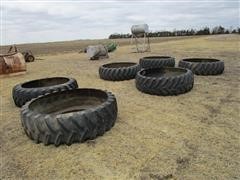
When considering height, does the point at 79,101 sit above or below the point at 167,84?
below

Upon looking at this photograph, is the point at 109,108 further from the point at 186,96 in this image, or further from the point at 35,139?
the point at 186,96

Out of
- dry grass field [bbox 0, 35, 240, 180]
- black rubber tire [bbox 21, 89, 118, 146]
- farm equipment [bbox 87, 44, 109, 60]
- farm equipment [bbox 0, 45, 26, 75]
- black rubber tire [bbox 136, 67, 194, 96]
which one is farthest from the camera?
farm equipment [bbox 87, 44, 109, 60]

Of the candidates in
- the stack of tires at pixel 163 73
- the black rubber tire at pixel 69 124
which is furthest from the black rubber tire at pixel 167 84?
the black rubber tire at pixel 69 124

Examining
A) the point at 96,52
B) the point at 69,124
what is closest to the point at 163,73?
the point at 69,124

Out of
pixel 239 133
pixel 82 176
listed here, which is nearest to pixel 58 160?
pixel 82 176

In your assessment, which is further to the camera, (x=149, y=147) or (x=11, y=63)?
(x=11, y=63)

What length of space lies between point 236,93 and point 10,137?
4451 mm

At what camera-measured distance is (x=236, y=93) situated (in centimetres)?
582

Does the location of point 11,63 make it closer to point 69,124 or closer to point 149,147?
point 69,124

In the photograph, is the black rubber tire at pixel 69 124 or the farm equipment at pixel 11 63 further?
the farm equipment at pixel 11 63

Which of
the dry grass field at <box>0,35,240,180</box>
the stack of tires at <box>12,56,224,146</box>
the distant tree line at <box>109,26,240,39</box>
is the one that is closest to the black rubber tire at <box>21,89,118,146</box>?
the stack of tires at <box>12,56,224,146</box>

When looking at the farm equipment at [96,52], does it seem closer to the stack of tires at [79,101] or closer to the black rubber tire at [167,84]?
the stack of tires at [79,101]

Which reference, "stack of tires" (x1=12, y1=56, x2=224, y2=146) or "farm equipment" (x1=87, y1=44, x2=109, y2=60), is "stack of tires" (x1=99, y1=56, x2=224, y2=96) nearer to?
"stack of tires" (x1=12, y1=56, x2=224, y2=146)

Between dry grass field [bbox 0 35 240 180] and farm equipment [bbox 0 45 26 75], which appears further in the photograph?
farm equipment [bbox 0 45 26 75]
